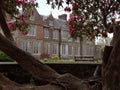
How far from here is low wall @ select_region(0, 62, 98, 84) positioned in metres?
8.01

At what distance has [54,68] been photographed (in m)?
9.10

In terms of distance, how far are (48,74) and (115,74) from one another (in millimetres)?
1257

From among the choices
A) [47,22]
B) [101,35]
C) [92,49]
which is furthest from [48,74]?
[92,49]

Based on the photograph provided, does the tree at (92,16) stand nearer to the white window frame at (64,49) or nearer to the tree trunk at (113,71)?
the tree trunk at (113,71)

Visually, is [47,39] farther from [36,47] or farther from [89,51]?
[89,51]

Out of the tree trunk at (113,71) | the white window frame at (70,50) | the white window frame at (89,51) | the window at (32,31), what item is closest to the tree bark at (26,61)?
the tree trunk at (113,71)

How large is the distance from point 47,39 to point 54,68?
39.6 m

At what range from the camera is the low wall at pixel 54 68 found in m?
8.01

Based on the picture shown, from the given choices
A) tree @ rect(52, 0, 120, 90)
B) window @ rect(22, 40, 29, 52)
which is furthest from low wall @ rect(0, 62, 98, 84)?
window @ rect(22, 40, 29, 52)

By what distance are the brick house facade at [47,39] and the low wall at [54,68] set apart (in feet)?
106

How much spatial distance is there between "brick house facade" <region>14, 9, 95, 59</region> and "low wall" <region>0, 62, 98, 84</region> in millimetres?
32309

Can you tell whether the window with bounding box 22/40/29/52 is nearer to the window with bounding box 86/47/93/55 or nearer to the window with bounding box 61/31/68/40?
the window with bounding box 61/31/68/40

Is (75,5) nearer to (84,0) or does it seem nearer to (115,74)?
(84,0)

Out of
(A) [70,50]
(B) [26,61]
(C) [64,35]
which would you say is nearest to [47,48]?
(C) [64,35]
